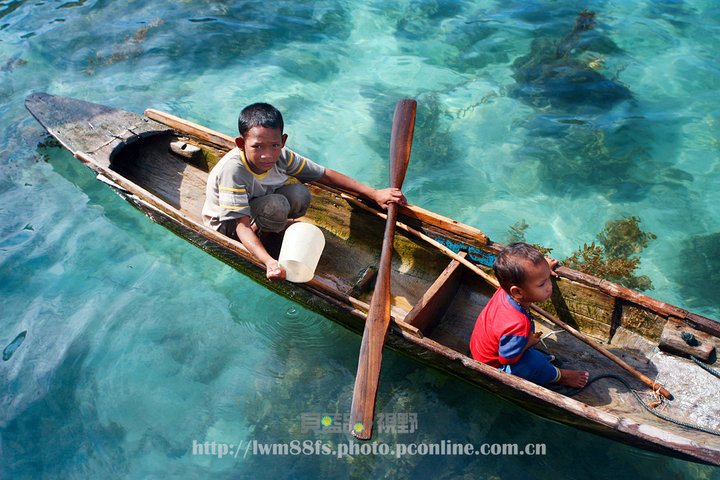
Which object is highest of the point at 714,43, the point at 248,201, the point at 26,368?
the point at 248,201

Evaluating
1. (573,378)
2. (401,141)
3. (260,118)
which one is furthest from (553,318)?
(260,118)

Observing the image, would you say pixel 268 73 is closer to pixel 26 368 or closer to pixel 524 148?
pixel 524 148

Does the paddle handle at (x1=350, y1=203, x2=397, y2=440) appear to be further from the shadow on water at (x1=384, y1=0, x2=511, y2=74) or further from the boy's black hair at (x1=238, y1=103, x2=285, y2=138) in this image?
the shadow on water at (x1=384, y1=0, x2=511, y2=74)

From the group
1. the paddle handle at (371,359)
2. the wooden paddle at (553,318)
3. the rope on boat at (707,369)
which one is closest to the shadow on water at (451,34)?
the wooden paddle at (553,318)

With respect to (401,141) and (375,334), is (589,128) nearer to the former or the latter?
(401,141)

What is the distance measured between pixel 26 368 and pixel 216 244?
233 centimetres

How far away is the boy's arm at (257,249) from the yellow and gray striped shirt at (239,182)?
0.09 meters

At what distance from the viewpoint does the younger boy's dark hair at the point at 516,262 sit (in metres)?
3.10

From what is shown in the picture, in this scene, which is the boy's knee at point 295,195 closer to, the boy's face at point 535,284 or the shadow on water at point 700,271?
the boy's face at point 535,284

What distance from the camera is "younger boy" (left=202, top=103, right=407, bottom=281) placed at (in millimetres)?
3840

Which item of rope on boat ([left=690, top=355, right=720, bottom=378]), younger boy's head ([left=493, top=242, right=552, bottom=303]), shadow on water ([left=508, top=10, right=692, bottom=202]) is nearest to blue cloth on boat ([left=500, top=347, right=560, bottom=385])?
younger boy's head ([left=493, top=242, right=552, bottom=303])

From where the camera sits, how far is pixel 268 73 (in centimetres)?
872

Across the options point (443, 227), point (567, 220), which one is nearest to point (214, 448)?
point (443, 227)

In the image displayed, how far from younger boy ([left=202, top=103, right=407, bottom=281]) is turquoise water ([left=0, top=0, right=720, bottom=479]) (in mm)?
1233
